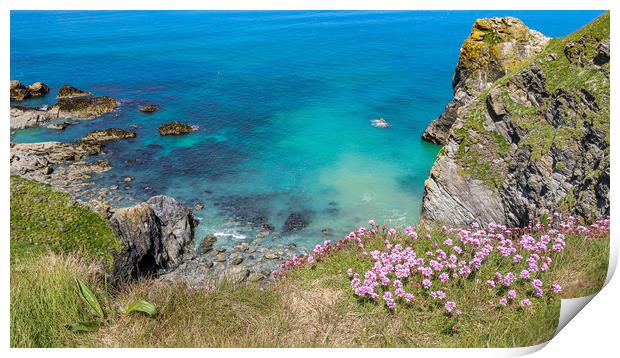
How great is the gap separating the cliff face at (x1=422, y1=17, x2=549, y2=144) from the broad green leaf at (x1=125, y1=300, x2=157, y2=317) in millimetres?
25278

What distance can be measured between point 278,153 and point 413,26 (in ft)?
171

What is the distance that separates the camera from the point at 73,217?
1302 cm

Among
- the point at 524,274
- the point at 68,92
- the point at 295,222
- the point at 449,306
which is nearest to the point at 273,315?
the point at 449,306

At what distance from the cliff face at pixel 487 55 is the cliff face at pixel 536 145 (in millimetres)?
11827

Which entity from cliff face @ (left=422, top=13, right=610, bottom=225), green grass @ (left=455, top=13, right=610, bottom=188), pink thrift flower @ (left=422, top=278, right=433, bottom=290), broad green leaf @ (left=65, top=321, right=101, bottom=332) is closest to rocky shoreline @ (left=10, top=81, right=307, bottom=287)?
broad green leaf @ (left=65, top=321, right=101, bottom=332)

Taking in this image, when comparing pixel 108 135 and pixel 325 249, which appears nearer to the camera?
pixel 325 249

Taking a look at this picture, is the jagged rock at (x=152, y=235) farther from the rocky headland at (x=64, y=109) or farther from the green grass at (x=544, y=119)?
the rocky headland at (x=64, y=109)

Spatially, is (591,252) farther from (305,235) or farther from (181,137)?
(181,137)

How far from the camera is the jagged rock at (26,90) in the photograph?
39769 millimetres

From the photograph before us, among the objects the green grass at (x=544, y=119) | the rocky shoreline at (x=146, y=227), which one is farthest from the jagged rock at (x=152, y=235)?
the green grass at (x=544, y=119)

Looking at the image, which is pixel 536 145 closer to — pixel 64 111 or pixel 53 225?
pixel 53 225

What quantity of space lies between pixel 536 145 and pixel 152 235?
14433mm

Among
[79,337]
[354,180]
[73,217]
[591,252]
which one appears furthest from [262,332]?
[354,180]

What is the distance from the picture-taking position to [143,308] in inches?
297
